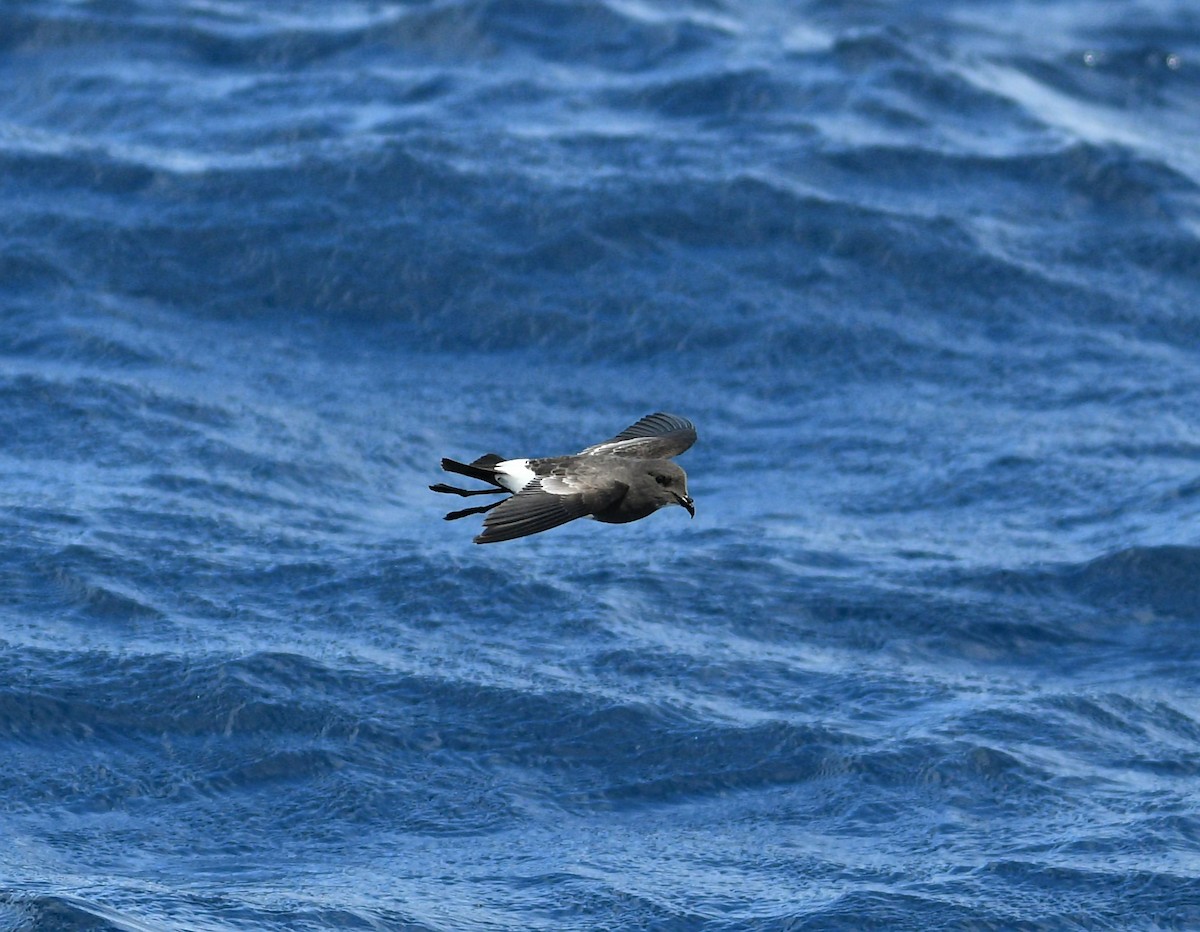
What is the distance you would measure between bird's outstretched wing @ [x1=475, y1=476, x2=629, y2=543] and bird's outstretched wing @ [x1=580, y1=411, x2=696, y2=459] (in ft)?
2.73

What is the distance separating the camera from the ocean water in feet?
44.6

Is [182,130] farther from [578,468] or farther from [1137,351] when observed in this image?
[578,468]

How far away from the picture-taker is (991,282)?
65.9 feet

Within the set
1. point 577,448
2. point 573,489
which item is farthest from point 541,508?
point 577,448

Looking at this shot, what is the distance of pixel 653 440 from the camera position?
35.9 ft

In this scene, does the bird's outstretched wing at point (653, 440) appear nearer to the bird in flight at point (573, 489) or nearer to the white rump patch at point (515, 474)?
the bird in flight at point (573, 489)

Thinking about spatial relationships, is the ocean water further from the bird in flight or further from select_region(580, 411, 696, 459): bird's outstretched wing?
the bird in flight

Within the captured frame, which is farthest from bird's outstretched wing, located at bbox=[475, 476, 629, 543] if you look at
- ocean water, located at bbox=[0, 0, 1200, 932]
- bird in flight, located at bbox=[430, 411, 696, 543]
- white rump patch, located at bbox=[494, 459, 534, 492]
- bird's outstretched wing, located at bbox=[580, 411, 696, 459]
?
ocean water, located at bbox=[0, 0, 1200, 932]

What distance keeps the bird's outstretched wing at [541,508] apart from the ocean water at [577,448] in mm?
3944

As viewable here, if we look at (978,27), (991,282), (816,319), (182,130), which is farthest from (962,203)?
(182,130)

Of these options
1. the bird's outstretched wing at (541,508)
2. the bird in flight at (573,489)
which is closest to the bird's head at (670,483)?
the bird in flight at (573,489)

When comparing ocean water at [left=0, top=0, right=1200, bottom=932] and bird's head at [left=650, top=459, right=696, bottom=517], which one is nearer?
bird's head at [left=650, top=459, right=696, bottom=517]

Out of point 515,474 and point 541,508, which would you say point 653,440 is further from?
point 541,508

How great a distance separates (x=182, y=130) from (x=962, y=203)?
8.53 meters
